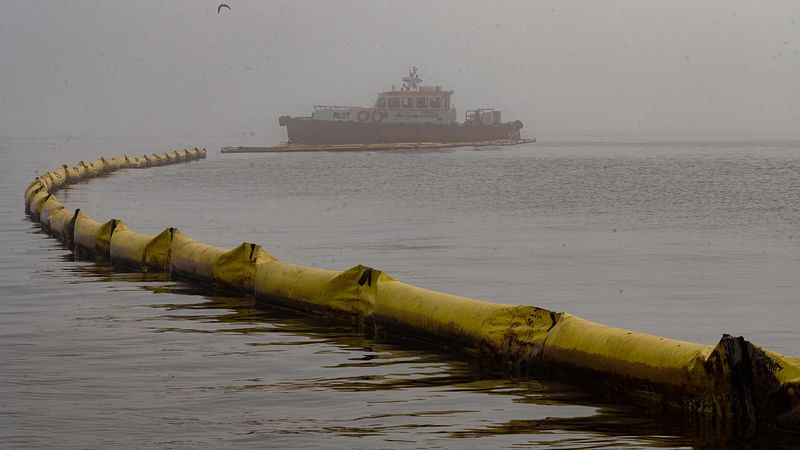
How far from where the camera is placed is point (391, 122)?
110 metres

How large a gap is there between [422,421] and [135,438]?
200 cm

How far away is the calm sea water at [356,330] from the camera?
8594 mm

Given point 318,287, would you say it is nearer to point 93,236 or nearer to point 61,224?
point 93,236

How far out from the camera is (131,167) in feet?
241

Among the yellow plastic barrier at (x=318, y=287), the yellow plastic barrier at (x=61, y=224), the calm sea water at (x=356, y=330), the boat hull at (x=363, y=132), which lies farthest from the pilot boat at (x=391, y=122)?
the yellow plastic barrier at (x=318, y=287)

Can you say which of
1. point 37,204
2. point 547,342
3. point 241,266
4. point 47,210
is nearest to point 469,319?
point 547,342

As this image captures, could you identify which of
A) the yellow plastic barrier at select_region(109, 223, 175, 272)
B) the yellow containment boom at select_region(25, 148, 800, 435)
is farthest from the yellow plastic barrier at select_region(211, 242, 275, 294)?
the yellow plastic barrier at select_region(109, 223, 175, 272)

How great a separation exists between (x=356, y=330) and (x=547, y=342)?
3.31 m

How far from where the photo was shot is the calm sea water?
8594 mm

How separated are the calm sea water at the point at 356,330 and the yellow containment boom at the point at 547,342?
23 centimetres

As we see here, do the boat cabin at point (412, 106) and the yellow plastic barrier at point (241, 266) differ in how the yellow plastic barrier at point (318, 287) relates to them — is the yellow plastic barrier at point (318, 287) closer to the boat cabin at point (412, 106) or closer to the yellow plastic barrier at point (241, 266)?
the yellow plastic barrier at point (241, 266)

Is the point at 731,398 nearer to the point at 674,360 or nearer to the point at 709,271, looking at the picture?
the point at 674,360

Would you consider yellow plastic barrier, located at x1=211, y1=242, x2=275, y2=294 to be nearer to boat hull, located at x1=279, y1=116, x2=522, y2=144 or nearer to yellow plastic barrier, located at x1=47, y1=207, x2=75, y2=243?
yellow plastic barrier, located at x1=47, y1=207, x2=75, y2=243

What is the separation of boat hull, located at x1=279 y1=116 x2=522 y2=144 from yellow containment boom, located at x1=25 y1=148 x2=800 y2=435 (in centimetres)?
9328
